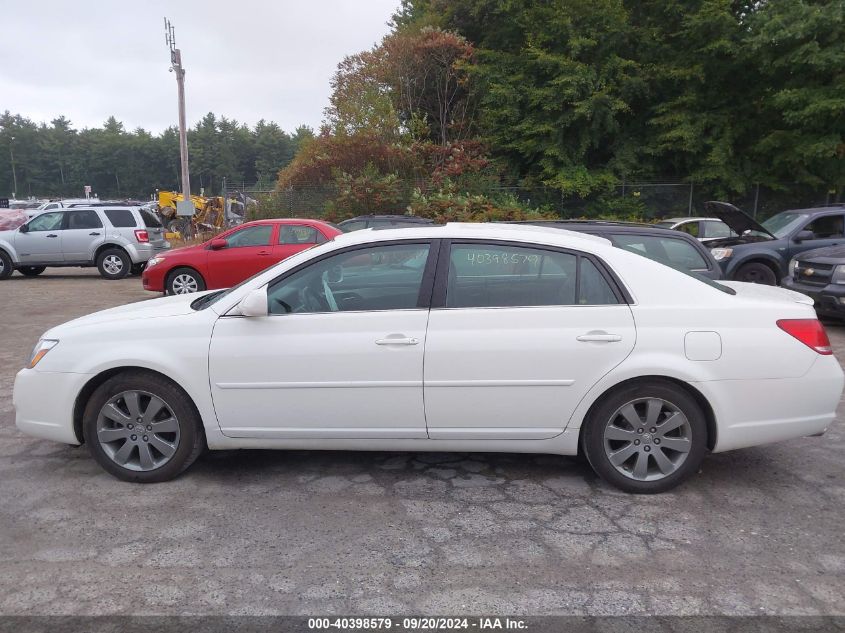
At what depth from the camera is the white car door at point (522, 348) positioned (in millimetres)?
3762

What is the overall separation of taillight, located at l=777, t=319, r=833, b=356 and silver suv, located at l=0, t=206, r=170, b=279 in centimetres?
1521

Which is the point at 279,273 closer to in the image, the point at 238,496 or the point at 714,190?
the point at 238,496

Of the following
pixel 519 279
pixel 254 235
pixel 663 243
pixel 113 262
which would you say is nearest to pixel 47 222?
pixel 113 262

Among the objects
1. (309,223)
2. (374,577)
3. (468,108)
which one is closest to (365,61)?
(468,108)

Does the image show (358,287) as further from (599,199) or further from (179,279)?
(599,199)

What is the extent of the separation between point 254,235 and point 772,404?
958 centimetres

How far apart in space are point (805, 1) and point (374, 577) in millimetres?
20425

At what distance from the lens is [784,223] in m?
11.9

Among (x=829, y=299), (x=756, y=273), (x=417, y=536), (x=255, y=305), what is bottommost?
(x=417, y=536)

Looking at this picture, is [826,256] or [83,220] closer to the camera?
[826,256]

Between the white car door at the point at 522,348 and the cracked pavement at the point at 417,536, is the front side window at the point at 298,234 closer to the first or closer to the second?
the cracked pavement at the point at 417,536

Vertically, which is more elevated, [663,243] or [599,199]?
[599,199]

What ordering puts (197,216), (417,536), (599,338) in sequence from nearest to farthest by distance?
(417,536) → (599,338) → (197,216)

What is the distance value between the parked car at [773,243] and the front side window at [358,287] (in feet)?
28.1
